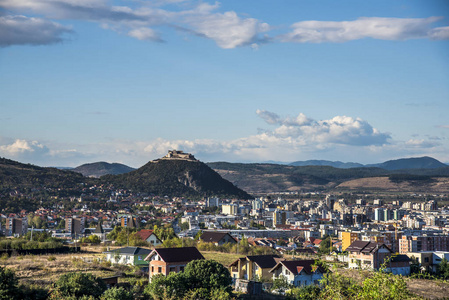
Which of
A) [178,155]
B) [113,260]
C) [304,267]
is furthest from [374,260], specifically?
[178,155]

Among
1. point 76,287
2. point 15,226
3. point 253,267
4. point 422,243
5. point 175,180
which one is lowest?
point 422,243

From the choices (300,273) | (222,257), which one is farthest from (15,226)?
(300,273)

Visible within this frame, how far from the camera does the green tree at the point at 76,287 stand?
2111 centimetres

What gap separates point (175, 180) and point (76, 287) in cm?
12072

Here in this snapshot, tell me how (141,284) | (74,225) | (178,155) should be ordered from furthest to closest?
(178,155) → (74,225) → (141,284)

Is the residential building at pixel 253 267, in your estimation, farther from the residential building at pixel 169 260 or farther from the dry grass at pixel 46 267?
the dry grass at pixel 46 267

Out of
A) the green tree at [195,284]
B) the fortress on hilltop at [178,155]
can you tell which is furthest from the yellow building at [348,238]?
the fortress on hilltop at [178,155]

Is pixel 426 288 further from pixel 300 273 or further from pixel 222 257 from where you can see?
pixel 222 257

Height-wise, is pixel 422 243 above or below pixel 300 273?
Result: below

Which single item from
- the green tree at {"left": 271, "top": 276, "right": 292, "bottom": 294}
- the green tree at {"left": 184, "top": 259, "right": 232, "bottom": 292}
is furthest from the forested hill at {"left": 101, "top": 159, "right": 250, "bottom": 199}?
the green tree at {"left": 184, "top": 259, "right": 232, "bottom": 292}

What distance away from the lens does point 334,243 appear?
63.2 meters

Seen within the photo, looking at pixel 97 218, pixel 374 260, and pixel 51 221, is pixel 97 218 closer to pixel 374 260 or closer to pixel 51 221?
pixel 51 221

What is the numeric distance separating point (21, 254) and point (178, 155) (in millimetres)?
120558

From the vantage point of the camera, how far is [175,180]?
A: 465 feet
